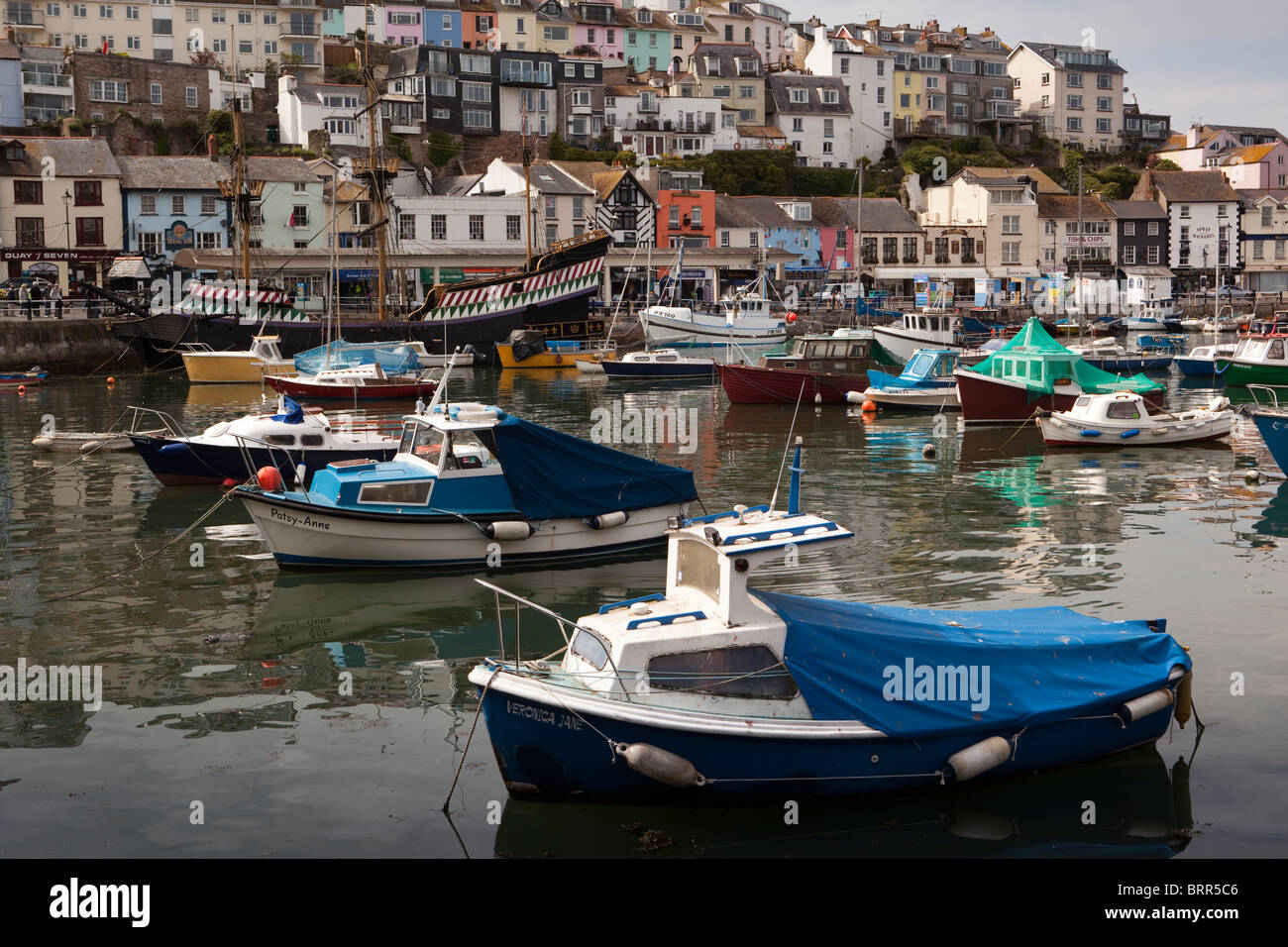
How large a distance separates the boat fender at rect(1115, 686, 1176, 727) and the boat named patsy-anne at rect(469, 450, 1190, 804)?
0.04 meters

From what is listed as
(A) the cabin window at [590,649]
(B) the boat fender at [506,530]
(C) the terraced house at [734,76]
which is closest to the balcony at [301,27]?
(C) the terraced house at [734,76]

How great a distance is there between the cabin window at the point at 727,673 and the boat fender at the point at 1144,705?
141 inches

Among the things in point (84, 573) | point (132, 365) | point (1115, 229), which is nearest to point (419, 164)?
point (132, 365)

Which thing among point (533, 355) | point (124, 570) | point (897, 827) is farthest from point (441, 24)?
point (897, 827)

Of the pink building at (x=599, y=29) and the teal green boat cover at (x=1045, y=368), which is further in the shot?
the pink building at (x=599, y=29)

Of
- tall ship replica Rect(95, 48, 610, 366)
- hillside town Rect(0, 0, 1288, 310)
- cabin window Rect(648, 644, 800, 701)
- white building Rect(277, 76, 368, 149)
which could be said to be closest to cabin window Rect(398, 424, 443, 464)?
cabin window Rect(648, 644, 800, 701)

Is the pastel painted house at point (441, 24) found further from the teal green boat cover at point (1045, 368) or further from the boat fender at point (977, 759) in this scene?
the boat fender at point (977, 759)

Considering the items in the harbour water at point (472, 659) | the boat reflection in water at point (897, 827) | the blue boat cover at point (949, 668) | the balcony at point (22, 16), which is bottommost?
the boat reflection in water at point (897, 827)

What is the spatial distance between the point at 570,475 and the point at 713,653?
412 inches

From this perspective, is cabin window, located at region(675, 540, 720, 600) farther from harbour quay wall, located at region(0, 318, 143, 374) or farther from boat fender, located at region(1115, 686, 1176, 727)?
harbour quay wall, located at region(0, 318, 143, 374)

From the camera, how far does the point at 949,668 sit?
12961 mm

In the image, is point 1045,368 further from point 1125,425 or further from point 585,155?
point 585,155

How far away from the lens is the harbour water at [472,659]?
12.5 m
